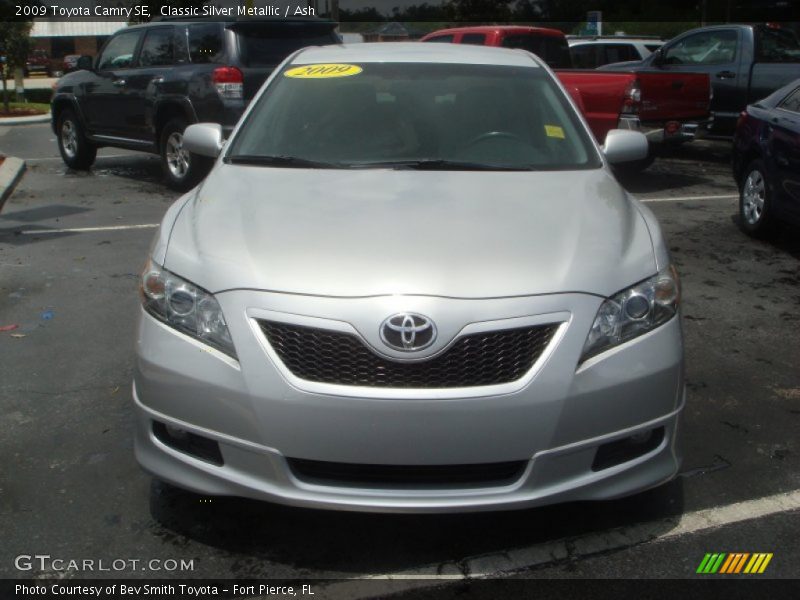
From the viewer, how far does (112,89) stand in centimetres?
1148

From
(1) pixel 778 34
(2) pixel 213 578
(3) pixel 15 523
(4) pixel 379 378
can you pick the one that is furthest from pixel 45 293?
(1) pixel 778 34

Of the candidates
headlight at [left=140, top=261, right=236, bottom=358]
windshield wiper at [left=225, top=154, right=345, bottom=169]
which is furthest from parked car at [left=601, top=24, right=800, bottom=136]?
headlight at [left=140, top=261, right=236, bottom=358]

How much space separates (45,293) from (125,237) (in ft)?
6.00

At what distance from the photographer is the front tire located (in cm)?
790

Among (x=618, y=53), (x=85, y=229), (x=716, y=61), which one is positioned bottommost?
(x=85, y=229)

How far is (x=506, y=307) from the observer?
2.92 metres

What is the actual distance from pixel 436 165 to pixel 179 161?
7106mm

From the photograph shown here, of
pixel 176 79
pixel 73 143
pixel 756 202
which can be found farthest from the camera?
pixel 73 143

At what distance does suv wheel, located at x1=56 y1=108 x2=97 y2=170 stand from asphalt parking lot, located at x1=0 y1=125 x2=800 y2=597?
5898mm

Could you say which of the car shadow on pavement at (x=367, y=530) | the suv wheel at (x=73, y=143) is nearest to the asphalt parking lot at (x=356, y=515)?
the car shadow on pavement at (x=367, y=530)

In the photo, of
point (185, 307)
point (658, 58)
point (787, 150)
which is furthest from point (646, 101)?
point (185, 307)

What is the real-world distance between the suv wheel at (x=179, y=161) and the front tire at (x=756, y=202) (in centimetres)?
559

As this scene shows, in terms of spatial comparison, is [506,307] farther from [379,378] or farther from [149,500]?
[149,500]

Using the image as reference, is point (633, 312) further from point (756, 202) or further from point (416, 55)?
point (756, 202)
